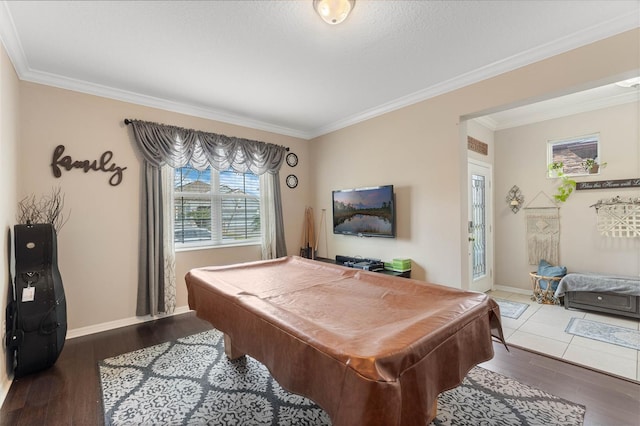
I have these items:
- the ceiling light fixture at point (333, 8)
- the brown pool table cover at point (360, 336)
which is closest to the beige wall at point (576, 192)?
the brown pool table cover at point (360, 336)

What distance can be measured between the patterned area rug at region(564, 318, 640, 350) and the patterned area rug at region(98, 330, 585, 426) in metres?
1.49

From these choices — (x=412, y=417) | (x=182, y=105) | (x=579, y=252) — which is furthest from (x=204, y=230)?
(x=579, y=252)

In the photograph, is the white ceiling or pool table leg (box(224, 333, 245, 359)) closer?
the white ceiling

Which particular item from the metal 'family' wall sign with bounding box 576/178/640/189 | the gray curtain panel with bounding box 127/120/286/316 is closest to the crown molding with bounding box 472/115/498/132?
the metal 'family' wall sign with bounding box 576/178/640/189

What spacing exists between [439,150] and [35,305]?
397 cm

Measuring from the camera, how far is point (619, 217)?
144 inches

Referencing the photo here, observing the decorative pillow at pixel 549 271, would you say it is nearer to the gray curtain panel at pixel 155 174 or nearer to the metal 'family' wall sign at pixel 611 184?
the metal 'family' wall sign at pixel 611 184

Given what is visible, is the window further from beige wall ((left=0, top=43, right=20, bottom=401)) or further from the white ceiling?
beige wall ((left=0, top=43, right=20, bottom=401))

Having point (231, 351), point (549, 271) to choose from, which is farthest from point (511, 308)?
point (231, 351)

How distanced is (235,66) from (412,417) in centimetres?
290

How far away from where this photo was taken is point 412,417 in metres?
1.02

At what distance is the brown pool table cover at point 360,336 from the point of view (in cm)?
93

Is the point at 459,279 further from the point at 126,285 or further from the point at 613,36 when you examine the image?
the point at 126,285

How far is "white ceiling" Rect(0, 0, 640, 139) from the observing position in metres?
1.95
